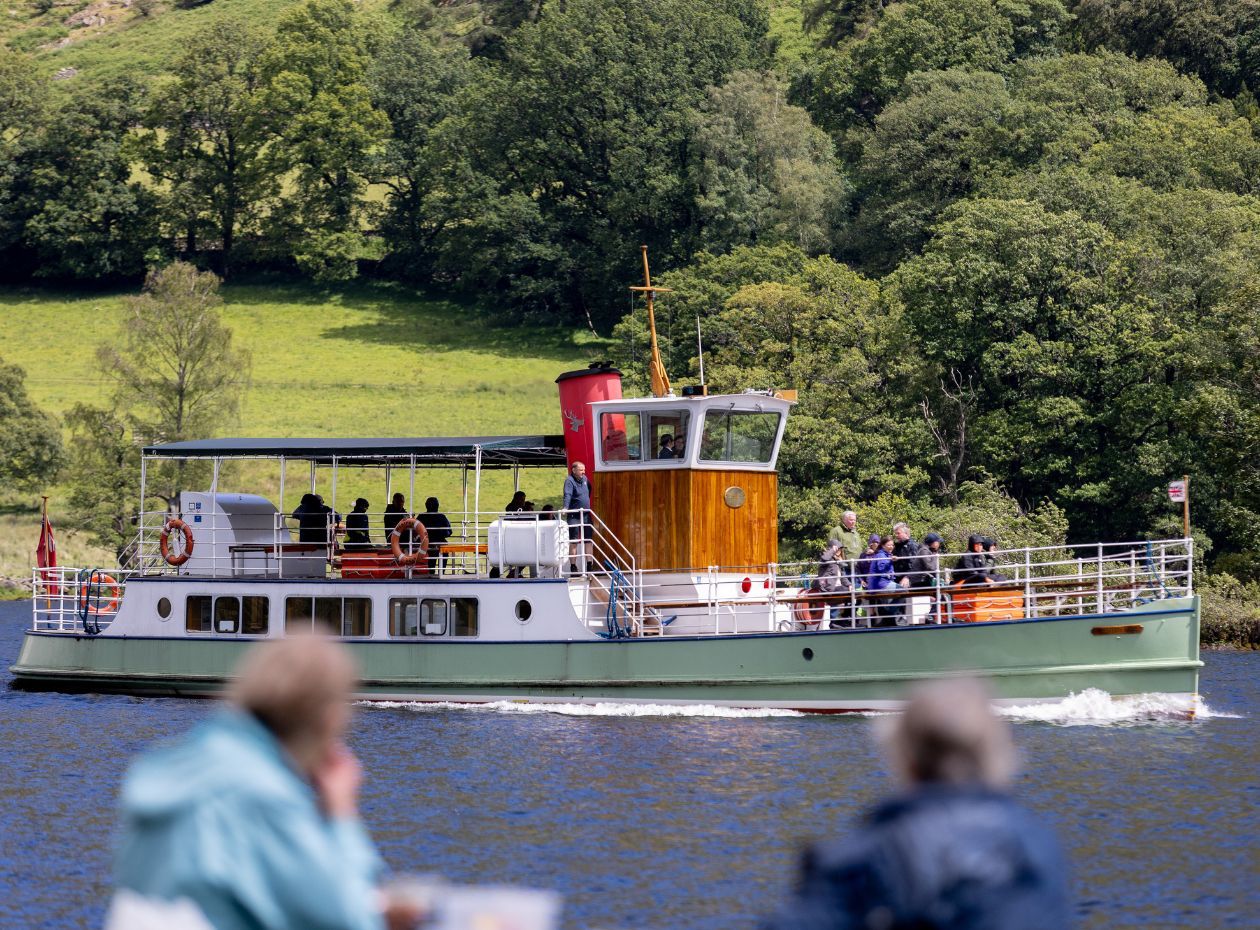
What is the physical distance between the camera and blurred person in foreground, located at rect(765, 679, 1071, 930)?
483 cm

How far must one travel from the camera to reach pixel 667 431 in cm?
2888

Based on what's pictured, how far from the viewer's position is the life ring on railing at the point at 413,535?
29.1 meters

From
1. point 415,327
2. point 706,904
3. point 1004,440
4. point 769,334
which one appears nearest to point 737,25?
point 415,327

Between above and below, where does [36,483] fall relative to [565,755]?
above

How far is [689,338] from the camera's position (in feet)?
211

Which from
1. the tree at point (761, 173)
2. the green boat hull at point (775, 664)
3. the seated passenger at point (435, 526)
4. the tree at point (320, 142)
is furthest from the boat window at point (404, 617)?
the tree at point (320, 142)

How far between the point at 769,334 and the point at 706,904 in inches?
1724

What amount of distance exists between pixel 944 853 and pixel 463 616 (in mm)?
24666

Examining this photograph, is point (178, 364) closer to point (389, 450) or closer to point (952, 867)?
point (389, 450)

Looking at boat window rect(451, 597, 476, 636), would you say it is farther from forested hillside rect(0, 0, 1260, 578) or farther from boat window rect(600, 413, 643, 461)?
forested hillside rect(0, 0, 1260, 578)

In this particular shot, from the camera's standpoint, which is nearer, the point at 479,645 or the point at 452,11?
the point at 479,645

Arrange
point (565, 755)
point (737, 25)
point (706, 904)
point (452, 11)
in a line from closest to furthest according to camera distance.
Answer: point (706, 904) < point (565, 755) < point (737, 25) < point (452, 11)

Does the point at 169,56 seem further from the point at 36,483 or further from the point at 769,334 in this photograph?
the point at 769,334

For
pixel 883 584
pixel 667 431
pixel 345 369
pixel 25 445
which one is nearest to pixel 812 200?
pixel 345 369
